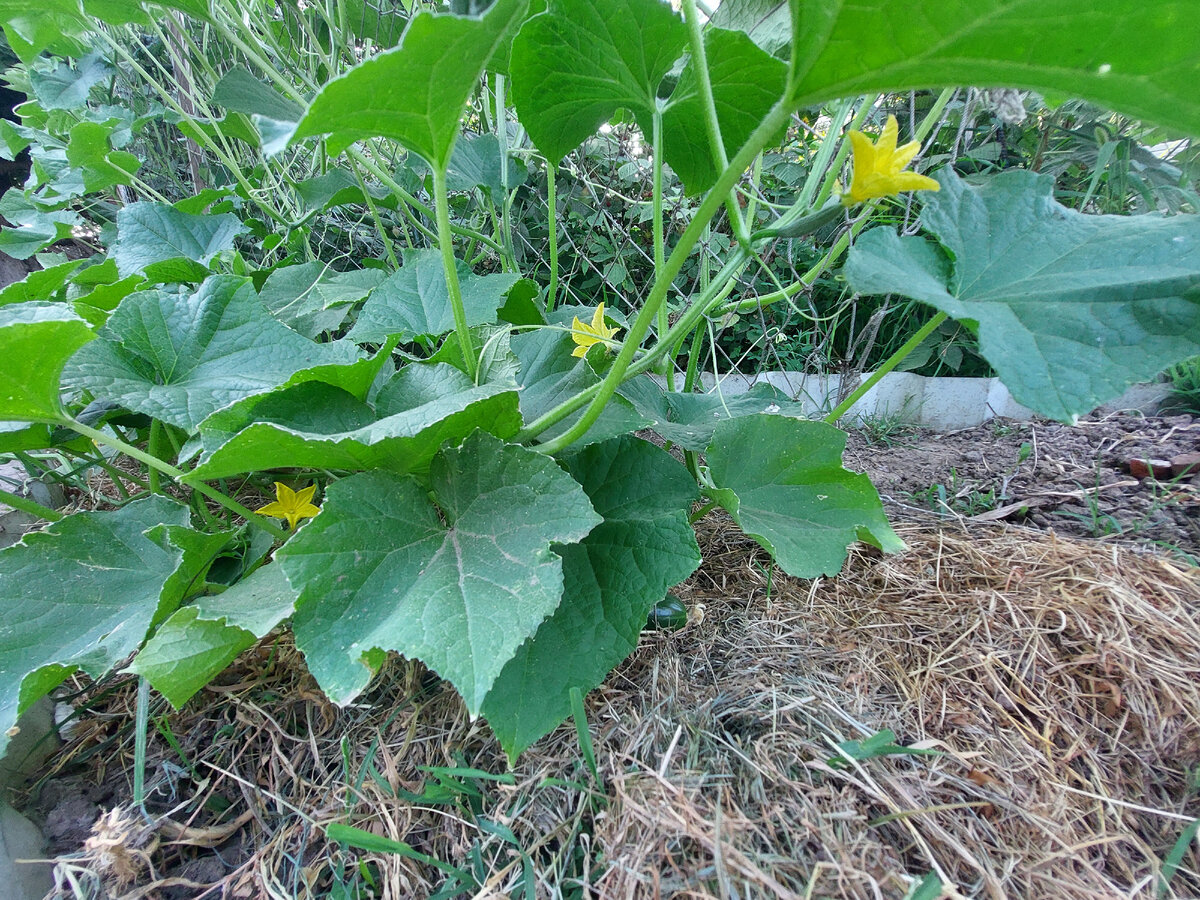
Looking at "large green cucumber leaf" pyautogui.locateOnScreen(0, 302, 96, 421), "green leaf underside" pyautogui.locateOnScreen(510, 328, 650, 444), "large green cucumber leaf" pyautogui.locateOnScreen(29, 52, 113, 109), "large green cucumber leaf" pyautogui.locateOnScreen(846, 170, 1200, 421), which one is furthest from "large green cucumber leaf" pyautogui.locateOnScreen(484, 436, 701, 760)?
"large green cucumber leaf" pyautogui.locateOnScreen(29, 52, 113, 109)

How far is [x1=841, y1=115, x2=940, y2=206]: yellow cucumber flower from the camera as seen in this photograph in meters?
0.59

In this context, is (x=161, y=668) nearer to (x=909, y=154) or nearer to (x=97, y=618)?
(x=97, y=618)

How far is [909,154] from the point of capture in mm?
620

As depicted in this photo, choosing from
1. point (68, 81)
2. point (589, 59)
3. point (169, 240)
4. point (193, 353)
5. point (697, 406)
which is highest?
point (68, 81)

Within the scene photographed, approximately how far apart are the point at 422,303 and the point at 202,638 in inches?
26.0

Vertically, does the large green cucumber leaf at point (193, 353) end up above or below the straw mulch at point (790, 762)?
above

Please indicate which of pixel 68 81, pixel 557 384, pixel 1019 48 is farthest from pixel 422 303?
pixel 68 81

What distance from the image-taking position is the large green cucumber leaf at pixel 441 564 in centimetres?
52

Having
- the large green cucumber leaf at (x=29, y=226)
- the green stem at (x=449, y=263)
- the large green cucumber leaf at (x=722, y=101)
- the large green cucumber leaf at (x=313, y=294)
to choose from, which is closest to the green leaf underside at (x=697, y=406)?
the green stem at (x=449, y=263)

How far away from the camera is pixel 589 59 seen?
0.79 metres

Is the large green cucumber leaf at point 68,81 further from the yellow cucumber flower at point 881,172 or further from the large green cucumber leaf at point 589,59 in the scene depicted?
the yellow cucumber flower at point 881,172

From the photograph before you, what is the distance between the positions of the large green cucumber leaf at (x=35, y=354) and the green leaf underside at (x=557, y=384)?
52 centimetres

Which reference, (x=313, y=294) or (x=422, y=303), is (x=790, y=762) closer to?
(x=422, y=303)

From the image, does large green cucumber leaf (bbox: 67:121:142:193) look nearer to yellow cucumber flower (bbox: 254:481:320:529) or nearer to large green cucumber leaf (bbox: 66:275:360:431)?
large green cucumber leaf (bbox: 66:275:360:431)
